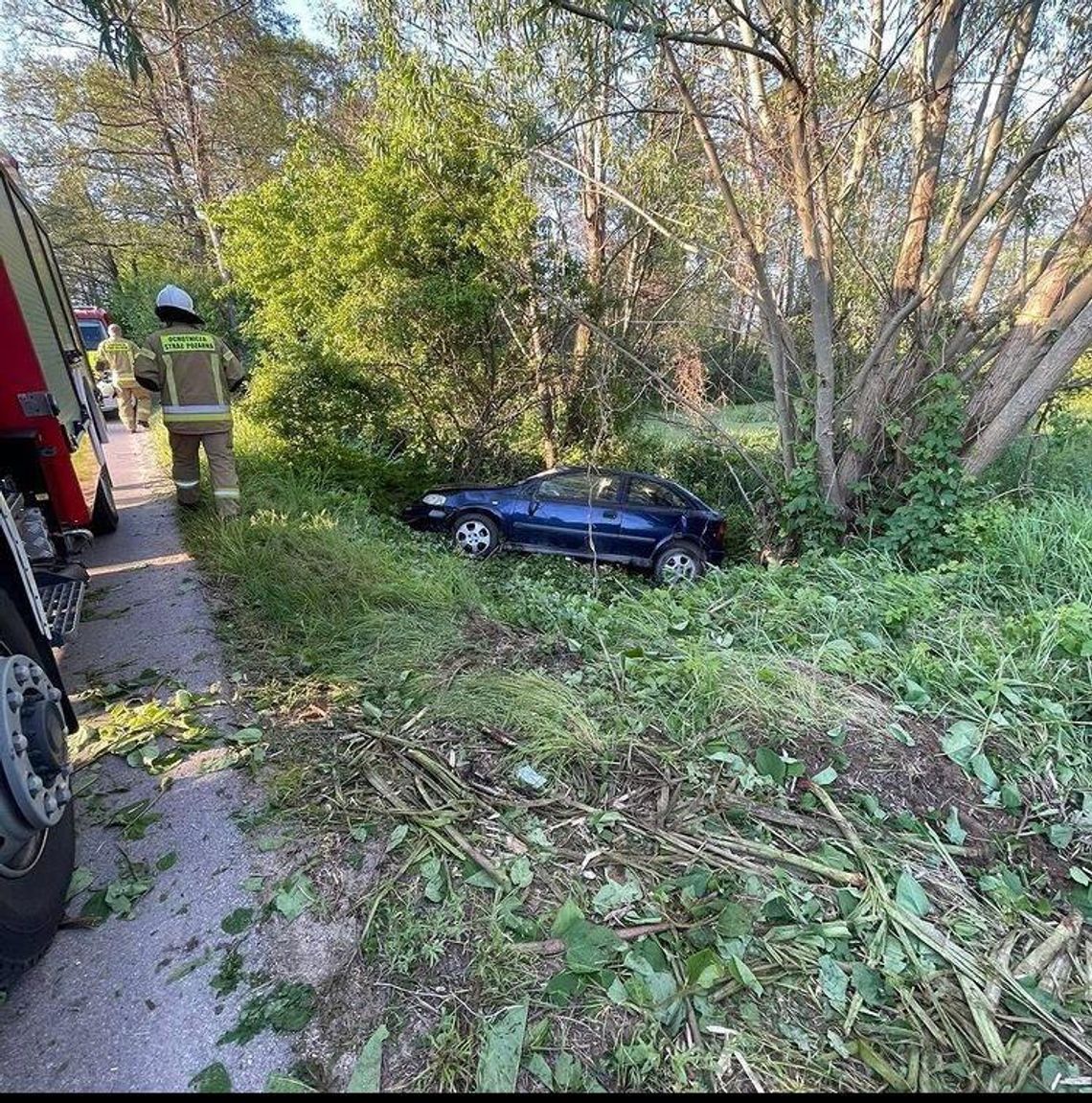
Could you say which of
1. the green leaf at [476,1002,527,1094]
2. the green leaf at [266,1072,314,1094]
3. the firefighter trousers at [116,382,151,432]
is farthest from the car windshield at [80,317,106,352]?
the green leaf at [476,1002,527,1094]

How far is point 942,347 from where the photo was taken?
5453 mm

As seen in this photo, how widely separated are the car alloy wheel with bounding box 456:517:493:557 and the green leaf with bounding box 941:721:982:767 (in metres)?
5.77

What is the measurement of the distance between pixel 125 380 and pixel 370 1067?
34.2 ft

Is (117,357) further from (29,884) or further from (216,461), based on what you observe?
(29,884)

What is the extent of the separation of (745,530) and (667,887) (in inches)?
298

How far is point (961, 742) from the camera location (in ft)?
7.84

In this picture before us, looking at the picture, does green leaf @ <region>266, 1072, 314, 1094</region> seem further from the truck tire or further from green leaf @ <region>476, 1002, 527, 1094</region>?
the truck tire

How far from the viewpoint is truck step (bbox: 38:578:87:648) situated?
2.44 metres

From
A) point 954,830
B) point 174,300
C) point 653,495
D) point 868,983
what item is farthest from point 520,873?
point 653,495

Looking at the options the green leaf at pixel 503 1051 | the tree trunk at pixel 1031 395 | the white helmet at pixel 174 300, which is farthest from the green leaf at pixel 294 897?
the tree trunk at pixel 1031 395

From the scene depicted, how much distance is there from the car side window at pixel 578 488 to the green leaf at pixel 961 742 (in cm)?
539

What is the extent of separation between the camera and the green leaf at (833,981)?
4.93 ft

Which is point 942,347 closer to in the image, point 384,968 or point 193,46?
point 384,968

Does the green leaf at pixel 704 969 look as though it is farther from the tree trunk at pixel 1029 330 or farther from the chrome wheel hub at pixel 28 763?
the tree trunk at pixel 1029 330
